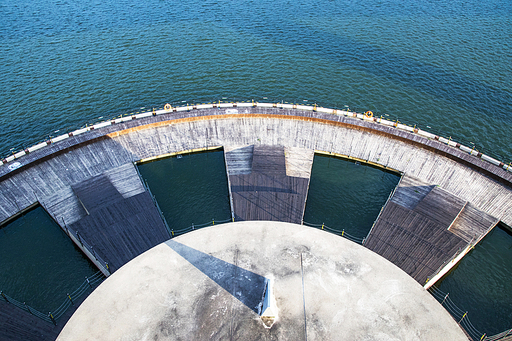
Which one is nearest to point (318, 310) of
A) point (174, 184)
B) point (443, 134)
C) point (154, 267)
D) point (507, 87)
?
point (154, 267)

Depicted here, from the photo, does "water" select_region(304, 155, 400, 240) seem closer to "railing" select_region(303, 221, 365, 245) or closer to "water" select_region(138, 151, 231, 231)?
"railing" select_region(303, 221, 365, 245)

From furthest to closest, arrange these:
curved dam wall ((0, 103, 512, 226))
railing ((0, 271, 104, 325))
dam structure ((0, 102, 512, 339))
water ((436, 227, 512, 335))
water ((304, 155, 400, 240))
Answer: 1. curved dam wall ((0, 103, 512, 226))
2. water ((304, 155, 400, 240))
3. dam structure ((0, 102, 512, 339))
4. water ((436, 227, 512, 335))
5. railing ((0, 271, 104, 325))

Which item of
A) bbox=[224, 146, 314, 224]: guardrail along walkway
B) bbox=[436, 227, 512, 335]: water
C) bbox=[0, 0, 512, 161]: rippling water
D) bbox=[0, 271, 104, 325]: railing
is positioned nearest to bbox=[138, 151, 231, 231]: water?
bbox=[224, 146, 314, 224]: guardrail along walkway

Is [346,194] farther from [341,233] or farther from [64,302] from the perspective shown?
[64,302]

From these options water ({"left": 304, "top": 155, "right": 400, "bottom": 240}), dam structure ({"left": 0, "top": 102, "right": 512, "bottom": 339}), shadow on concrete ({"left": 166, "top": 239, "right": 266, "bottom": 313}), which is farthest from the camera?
water ({"left": 304, "top": 155, "right": 400, "bottom": 240})

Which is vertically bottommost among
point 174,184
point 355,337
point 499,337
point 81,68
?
point 499,337

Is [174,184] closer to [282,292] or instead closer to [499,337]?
[282,292]
